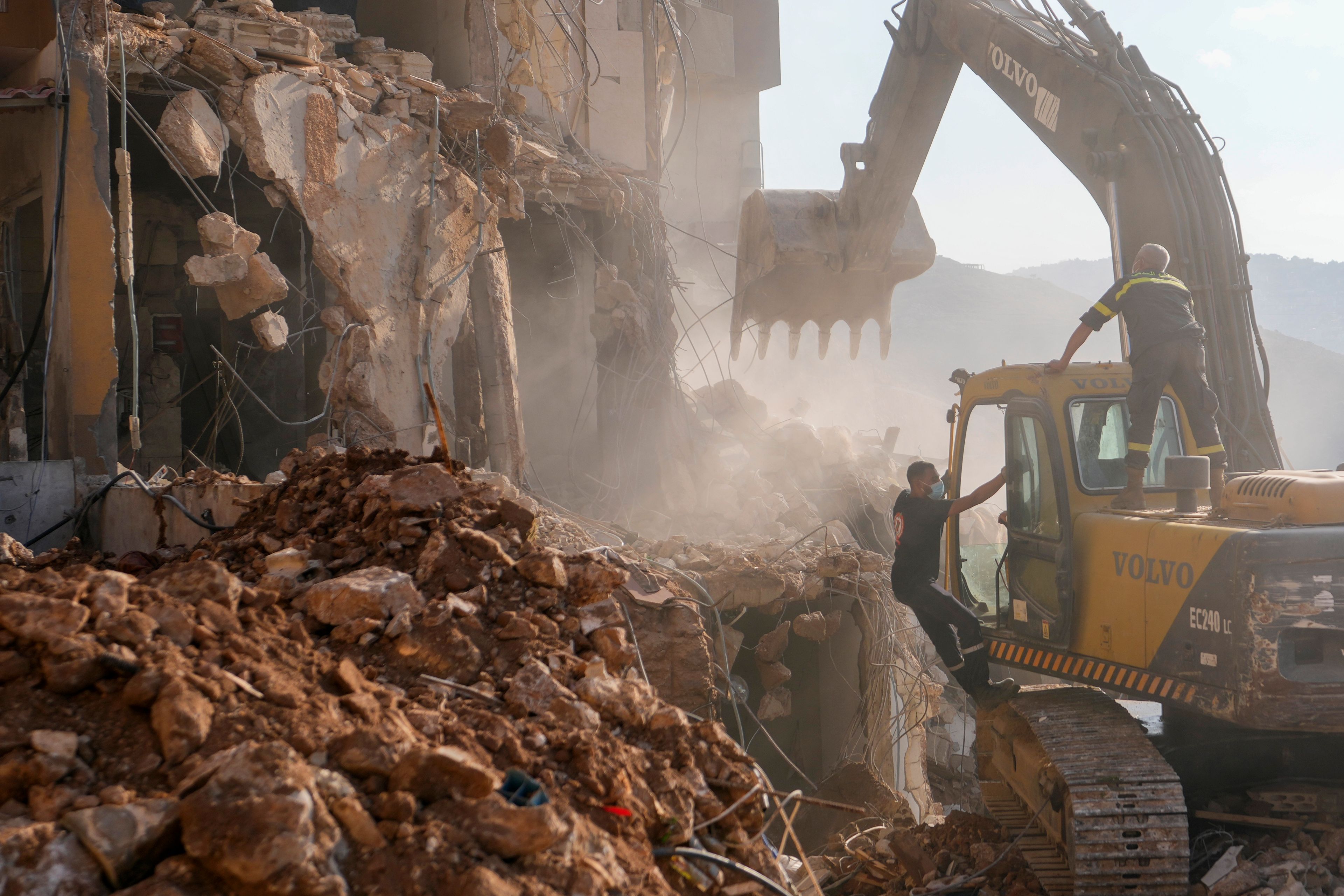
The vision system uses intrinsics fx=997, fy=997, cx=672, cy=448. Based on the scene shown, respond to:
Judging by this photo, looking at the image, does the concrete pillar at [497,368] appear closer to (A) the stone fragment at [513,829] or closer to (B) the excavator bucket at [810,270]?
(B) the excavator bucket at [810,270]

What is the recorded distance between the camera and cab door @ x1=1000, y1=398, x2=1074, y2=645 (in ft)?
16.6

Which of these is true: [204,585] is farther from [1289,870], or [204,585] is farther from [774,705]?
[774,705]

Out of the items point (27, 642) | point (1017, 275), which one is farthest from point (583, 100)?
point (1017, 275)

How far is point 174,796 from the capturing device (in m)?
1.95

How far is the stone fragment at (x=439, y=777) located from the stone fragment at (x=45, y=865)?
559mm

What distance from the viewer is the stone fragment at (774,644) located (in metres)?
8.24

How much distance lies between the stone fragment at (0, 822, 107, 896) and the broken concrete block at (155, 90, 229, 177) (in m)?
5.88

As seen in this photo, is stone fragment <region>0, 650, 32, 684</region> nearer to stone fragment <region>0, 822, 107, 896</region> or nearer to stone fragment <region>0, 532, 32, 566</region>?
stone fragment <region>0, 822, 107, 896</region>

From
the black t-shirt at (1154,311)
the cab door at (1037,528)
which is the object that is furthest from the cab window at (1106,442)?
the black t-shirt at (1154,311)

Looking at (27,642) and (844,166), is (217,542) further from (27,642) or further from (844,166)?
(844,166)

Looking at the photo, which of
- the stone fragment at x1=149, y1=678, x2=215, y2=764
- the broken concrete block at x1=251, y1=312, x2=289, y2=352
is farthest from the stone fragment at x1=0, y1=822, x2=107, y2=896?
the broken concrete block at x1=251, y1=312, x2=289, y2=352

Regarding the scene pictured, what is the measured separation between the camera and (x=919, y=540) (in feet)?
19.6

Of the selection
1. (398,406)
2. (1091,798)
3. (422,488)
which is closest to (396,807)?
(422,488)

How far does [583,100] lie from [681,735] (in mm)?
9840
